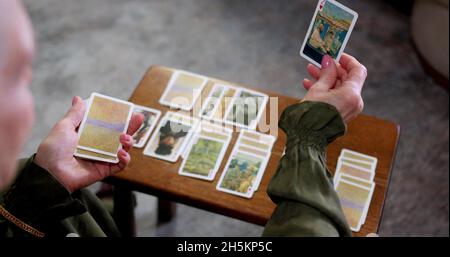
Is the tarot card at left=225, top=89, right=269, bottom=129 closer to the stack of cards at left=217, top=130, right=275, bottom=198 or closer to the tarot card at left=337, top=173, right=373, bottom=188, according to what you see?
the stack of cards at left=217, top=130, right=275, bottom=198

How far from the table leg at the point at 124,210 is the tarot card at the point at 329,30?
0.67 meters

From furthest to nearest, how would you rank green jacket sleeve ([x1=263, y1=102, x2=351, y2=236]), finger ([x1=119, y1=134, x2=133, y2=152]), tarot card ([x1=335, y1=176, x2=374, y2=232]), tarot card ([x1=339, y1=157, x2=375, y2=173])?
tarot card ([x1=339, y1=157, x2=375, y2=173])
tarot card ([x1=335, y1=176, x2=374, y2=232])
finger ([x1=119, y1=134, x2=133, y2=152])
green jacket sleeve ([x1=263, y1=102, x2=351, y2=236])

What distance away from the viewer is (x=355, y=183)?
1636 mm

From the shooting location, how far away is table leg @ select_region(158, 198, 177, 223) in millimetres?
2156

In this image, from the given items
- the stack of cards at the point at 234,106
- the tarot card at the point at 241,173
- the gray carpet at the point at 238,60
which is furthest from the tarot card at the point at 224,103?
the gray carpet at the point at 238,60

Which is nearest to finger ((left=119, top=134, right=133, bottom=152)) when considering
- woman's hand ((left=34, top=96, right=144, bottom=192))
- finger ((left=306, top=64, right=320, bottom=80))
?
woman's hand ((left=34, top=96, right=144, bottom=192))

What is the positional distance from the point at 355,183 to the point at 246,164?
0.31 metres

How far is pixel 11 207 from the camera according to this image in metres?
1.25

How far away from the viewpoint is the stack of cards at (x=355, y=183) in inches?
61.7

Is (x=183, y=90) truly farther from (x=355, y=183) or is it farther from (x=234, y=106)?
(x=355, y=183)

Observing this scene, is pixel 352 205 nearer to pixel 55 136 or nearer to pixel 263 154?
pixel 263 154

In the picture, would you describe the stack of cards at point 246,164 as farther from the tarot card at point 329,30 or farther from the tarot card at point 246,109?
the tarot card at point 329,30

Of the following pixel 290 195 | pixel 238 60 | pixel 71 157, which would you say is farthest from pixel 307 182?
pixel 238 60

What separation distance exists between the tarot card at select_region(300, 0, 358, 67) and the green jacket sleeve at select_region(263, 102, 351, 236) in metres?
0.23
